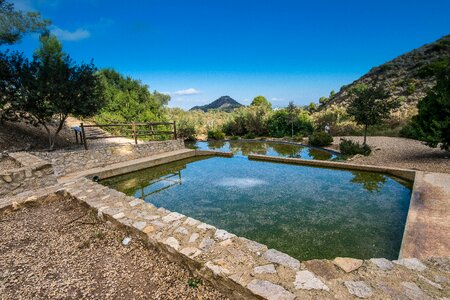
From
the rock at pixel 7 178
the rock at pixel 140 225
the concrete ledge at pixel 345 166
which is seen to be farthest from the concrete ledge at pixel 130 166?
the rock at pixel 140 225

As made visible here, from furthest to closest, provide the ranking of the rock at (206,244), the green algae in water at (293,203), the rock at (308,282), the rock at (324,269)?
the green algae in water at (293,203), the rock at (206,244), the rock at (324,269), the rock at (308,282)

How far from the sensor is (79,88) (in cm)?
774

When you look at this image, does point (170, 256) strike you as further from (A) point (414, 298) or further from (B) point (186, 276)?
(A) point (414, 298)

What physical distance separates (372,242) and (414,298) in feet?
6.51

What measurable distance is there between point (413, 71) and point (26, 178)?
3387cm

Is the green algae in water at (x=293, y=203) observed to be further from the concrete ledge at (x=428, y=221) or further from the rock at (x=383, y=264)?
the rock at (x=383, y=264)

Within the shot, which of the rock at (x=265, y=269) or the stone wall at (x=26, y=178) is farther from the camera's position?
the stone wall at (x=26, y=178)

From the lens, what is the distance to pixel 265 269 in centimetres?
196

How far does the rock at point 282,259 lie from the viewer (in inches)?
78.5

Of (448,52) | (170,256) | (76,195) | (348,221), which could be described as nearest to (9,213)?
(76,195)

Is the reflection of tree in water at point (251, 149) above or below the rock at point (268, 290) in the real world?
below

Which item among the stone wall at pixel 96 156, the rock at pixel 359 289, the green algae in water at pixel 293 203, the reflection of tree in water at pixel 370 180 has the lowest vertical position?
the green algae in water at pixel 293 203

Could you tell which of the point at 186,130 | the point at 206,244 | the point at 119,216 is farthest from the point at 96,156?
the point at 186,130

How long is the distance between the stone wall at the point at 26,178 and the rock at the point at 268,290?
4.84 meters
